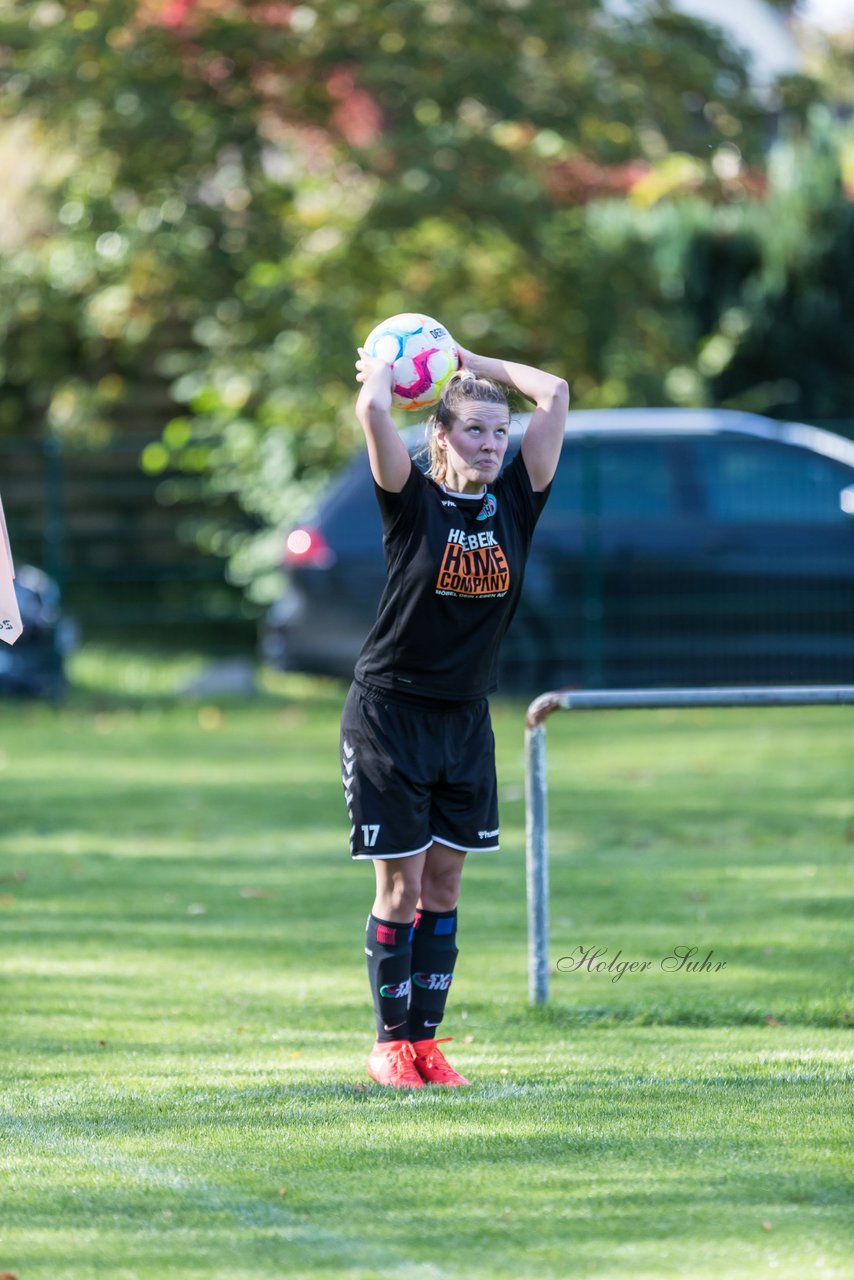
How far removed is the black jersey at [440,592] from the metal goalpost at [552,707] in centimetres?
59

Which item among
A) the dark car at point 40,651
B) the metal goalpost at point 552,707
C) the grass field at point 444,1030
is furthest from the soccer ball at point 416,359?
the dark car at point 40,651

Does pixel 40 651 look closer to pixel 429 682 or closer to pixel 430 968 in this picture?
pixel 430 968

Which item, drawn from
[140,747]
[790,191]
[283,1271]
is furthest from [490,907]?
[790,191]

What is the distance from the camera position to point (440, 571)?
4.67 m

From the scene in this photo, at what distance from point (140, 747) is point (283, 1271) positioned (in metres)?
9.15

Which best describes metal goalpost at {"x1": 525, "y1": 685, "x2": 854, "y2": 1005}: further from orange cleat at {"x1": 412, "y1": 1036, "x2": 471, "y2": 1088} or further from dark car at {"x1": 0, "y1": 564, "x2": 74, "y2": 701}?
dark car at {"x1": 0, "y1": 564, "x2": 74, "y2": 701}

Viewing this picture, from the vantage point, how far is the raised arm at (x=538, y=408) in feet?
16.1

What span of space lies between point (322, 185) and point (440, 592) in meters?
11.4

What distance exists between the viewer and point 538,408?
4.98 m

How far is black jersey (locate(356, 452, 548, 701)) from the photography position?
4688mm

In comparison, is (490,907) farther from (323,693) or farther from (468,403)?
(323,693)

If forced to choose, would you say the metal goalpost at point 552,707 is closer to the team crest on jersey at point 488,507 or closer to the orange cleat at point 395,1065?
the team crest on jersey at point 488,507

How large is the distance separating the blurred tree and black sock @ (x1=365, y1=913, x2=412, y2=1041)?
10363mm

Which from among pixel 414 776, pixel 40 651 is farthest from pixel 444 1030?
pixel 40 651
